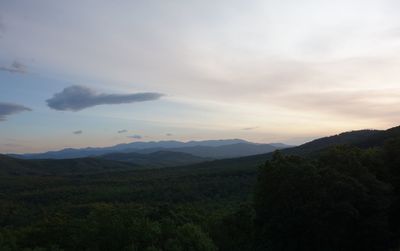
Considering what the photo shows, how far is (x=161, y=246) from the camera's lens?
24.3 meters

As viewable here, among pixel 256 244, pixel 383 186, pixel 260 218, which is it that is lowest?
pixel 256 244

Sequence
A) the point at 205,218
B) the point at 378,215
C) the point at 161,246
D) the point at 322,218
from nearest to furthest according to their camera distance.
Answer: the point at 161,246 < the point at 322,218 < the point at 378,215 < the point at 205,218

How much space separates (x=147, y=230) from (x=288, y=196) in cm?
1242

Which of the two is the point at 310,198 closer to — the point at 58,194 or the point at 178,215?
the point at 178,215

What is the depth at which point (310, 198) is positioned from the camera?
31672 mm

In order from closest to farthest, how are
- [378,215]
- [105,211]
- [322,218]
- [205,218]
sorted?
[105,211]
[322,218]
[378,215]
[205,218]

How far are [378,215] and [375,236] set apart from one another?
70.0 inches

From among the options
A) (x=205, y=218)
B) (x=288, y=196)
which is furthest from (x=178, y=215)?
(x=288, y=196)

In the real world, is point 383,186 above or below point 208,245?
above

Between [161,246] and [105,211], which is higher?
[105,211]

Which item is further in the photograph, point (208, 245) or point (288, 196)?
point (288, 196)

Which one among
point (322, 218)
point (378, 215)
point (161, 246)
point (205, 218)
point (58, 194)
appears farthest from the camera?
point (58, 194)

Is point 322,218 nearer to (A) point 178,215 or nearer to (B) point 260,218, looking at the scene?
(B) point 260,218

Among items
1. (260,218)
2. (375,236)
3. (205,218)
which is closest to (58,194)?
(205,218)
